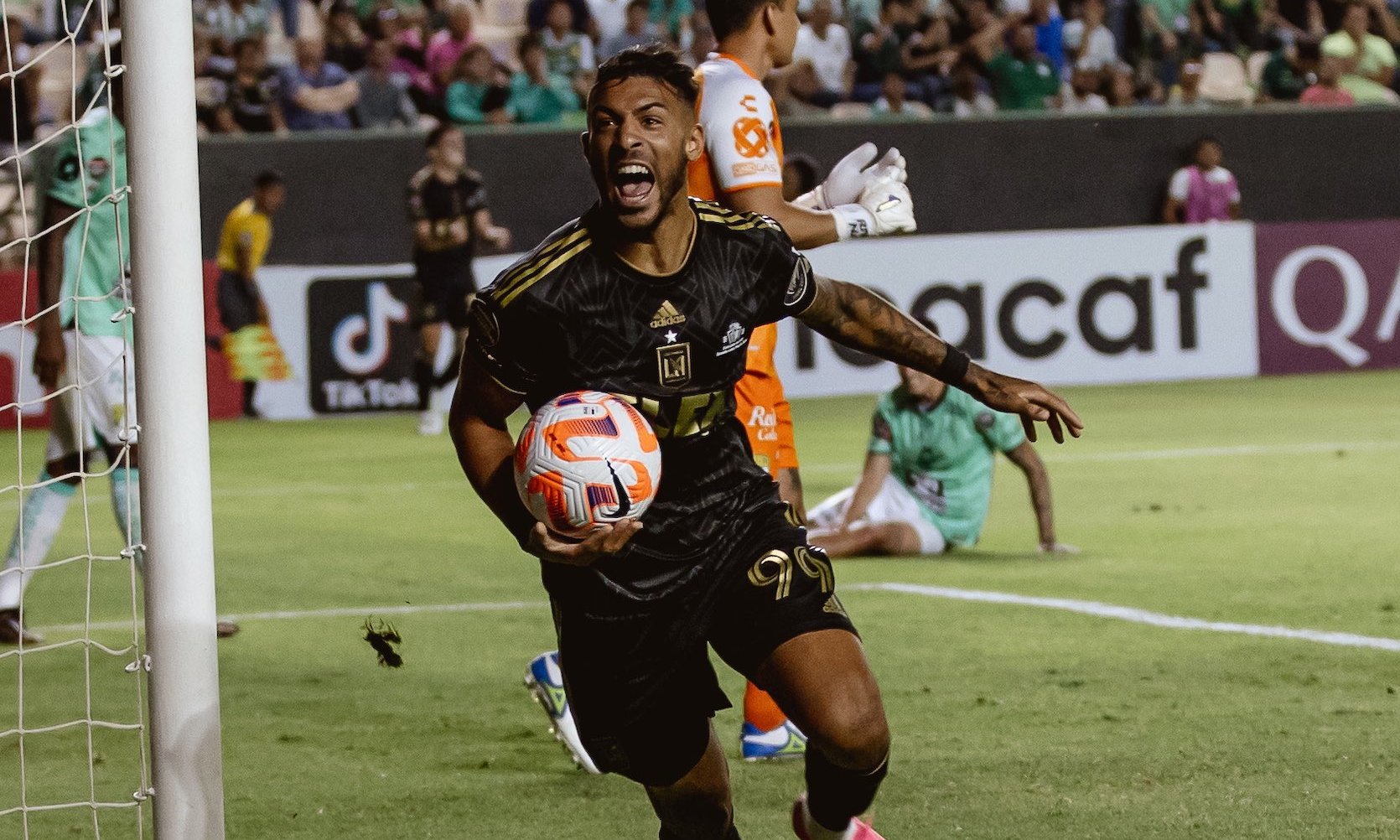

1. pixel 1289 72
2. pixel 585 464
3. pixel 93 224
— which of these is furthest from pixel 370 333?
pixel 585 464

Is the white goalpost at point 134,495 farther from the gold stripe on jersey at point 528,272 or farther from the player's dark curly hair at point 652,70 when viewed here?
the player's dark curly hair at point 652,70

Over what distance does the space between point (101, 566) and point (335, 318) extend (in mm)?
7367

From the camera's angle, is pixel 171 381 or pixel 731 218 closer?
pixel 171 381

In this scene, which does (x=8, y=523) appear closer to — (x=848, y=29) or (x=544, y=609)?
(x=544, y=609)

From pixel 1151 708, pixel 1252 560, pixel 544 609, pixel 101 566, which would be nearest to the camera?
pixel 1151 708

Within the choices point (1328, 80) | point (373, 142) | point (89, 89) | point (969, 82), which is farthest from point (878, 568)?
point (1328, 80)

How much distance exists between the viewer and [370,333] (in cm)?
1781

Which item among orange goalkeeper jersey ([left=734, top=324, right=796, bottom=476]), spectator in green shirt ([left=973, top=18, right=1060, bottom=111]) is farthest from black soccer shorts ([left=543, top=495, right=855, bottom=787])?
spectator in green shirt ([left=973, top=18, right=1060, bottom=111])

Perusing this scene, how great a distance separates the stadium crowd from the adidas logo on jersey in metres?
14.8

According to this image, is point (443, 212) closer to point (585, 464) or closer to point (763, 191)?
point (763, 191)

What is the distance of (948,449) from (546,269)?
19.9 feet

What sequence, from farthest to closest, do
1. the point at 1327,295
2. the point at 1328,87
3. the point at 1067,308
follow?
the point at 1328,87 < the point at 1327,295 < the point at 1067,308

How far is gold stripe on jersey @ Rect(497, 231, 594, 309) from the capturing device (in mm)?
4254

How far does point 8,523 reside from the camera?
38.9 ft
